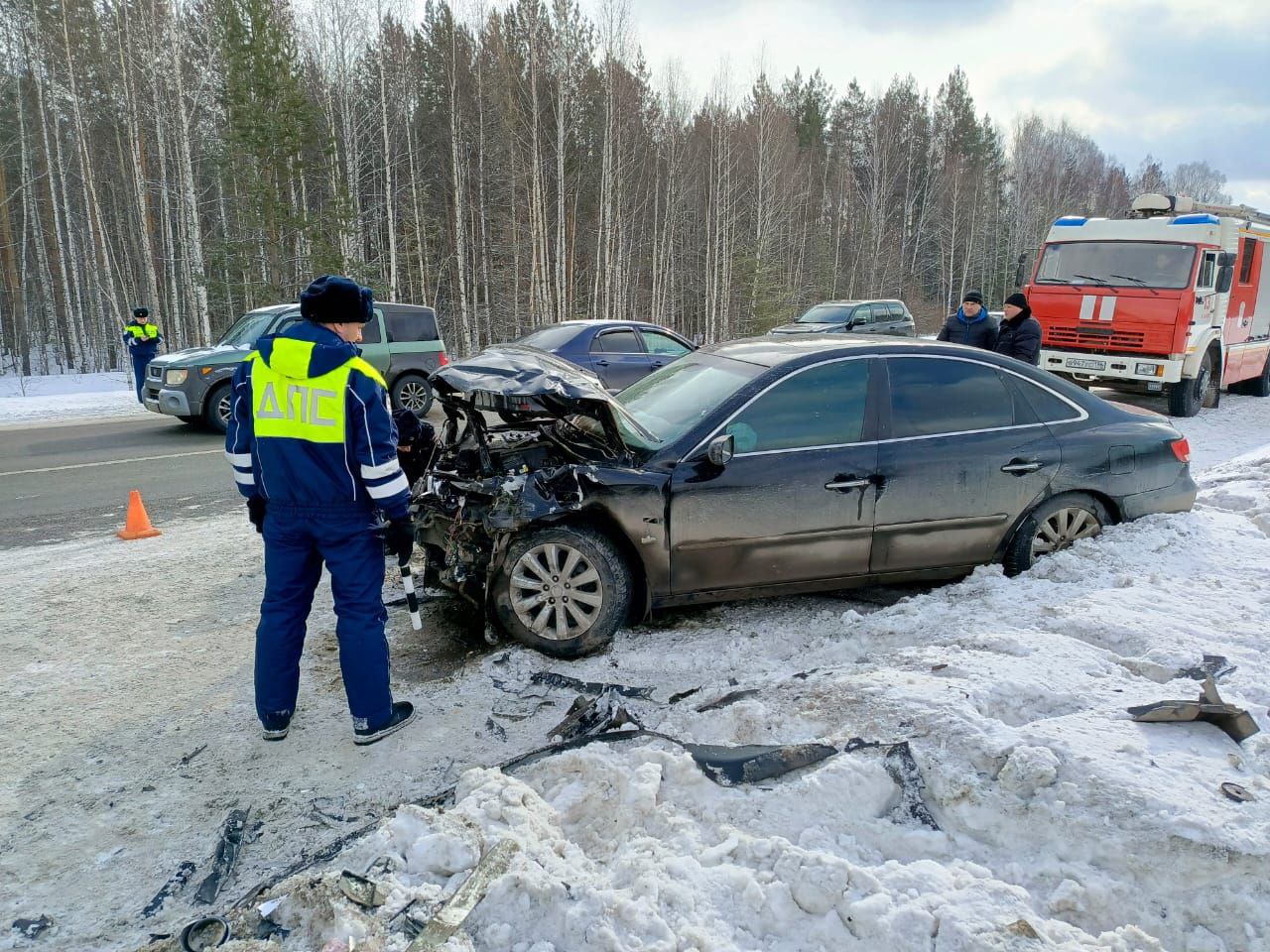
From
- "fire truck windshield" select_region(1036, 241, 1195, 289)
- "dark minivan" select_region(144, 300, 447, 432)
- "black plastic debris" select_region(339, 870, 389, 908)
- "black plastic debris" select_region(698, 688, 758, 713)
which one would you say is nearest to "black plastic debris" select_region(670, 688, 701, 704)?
"black plastic debris" select_region(698, 688, 758, 713)

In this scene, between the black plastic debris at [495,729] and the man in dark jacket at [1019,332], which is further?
the man in dark jacket at [1019,332]

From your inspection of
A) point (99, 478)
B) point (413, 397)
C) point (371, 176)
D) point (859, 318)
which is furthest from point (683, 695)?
point (371, 176)

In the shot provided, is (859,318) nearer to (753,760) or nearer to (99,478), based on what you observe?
(99,478)

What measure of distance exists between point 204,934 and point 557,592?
2124 mm

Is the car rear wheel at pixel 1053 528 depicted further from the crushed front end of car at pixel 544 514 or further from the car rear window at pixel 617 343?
the car rear window at pixel 617 343

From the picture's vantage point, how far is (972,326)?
320 inches

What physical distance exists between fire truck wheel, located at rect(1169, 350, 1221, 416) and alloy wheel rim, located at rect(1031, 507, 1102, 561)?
27.1 feet

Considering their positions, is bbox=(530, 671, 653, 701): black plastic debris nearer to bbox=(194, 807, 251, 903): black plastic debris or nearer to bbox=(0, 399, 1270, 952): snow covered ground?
bbox=(0, 399, 1270, 952): snow covered ground

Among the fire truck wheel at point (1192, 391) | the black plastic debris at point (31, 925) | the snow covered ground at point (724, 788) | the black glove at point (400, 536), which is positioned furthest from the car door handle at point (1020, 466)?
the fire truck wheel at point (1192, 391)

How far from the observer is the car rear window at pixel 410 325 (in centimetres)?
1298

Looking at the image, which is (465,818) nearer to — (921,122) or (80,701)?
(80,701)

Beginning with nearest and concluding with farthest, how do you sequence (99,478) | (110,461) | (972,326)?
1. (972,326)
2. (99,478)
3. (110,461)

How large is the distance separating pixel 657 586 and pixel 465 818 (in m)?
1.79

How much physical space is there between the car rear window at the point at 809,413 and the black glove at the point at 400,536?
179 cm
